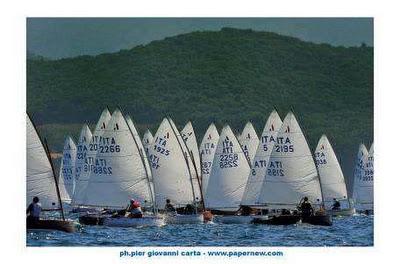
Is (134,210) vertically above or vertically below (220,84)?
below

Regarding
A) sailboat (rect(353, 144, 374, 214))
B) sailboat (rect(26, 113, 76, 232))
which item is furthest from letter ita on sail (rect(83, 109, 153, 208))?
sailboat (rect(353, 144, 374, 214))

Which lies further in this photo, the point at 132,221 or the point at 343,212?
the point at 343,212

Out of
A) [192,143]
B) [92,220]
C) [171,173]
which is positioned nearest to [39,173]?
[92,220]

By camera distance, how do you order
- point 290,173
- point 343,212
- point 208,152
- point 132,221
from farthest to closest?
point 208,152 < point 343,212 < point 290,173 < point 132,221

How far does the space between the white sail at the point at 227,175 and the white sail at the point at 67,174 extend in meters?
16.2

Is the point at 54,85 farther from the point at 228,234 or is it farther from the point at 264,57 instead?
the point at 228,234

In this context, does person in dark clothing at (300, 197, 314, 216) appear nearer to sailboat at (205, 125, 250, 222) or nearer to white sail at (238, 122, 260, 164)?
sailboat at (205, 125, 250, 222)

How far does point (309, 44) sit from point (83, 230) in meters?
108

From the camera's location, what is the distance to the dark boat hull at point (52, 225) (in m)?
45.3

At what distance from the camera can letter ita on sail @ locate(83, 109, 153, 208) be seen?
5638cm

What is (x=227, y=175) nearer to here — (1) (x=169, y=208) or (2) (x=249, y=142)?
(1) (x=169, y=208)

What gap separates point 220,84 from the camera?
16500 cm

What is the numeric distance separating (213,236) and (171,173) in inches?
490

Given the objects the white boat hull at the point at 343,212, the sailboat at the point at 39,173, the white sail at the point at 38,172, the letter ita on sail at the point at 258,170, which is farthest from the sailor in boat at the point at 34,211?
the white boat hull at the point at 343,212
